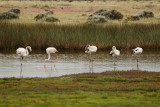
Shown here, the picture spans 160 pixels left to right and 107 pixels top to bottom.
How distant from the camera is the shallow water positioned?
1727 cm

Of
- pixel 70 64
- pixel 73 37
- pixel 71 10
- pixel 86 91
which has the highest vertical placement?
pixel 71 10

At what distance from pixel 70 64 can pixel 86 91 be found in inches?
350

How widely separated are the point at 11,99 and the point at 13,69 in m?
8.66

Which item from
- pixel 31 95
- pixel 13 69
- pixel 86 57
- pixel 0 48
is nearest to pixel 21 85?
pixel 31 95

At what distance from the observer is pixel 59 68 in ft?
60.7

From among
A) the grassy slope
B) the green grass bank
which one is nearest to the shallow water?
the green grass bank

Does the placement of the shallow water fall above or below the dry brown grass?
below

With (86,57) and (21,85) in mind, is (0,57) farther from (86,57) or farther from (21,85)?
(21,85)

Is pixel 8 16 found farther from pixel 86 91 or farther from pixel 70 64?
pixel 86 91

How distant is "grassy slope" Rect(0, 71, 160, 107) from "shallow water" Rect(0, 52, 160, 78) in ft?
11.7

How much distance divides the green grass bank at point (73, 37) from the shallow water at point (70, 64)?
157 centimetres

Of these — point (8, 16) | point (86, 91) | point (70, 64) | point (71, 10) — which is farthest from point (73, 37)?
point (71, 10)

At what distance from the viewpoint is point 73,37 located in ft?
81.1

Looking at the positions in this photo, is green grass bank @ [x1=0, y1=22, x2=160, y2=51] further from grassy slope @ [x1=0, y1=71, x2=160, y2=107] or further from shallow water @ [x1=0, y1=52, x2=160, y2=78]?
grassy slope @ [x1=0, y1=71, x2=160, y2=107]
